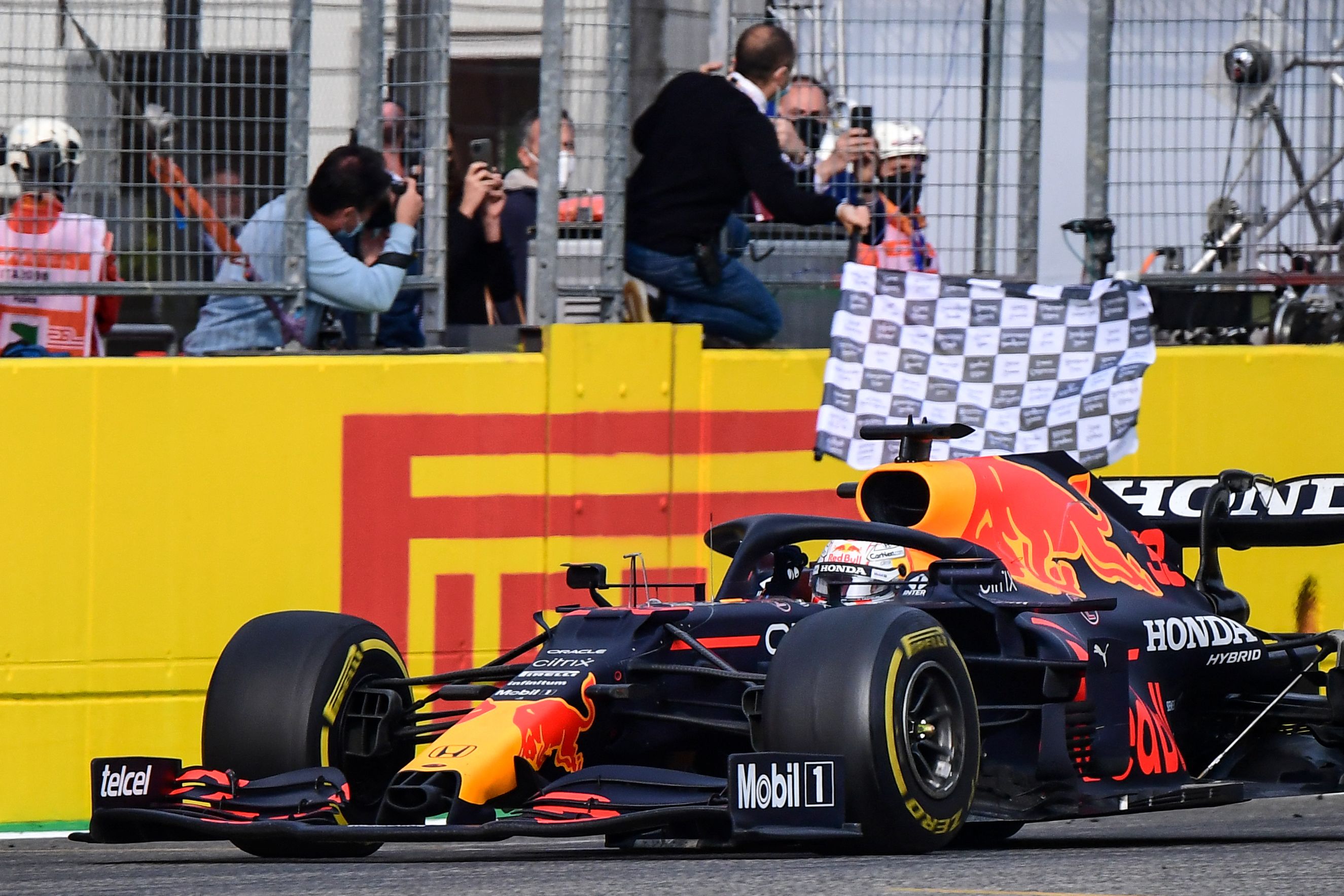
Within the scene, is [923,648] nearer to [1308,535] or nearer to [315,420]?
[1308,535]

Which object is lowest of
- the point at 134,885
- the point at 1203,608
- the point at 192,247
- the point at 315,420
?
the point at 134,885

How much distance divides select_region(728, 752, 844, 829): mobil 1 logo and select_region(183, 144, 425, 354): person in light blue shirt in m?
3.77

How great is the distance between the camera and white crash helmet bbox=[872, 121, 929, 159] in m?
8.34

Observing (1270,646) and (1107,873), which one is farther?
(1270,646)

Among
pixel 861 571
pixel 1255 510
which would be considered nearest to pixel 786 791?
pixel 861 571

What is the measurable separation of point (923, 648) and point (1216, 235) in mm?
3960

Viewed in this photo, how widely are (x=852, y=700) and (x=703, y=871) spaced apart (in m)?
0.58

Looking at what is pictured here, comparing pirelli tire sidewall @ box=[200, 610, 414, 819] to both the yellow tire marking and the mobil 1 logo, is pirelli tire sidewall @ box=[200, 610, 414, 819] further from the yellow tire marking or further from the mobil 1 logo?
the mobil 1 logo

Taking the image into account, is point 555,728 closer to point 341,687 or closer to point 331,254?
point 341,687

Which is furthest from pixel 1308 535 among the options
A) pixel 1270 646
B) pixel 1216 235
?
pixel 1216 235

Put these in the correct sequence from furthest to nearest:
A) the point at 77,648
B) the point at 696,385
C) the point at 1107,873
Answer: the point at 696,385 → the point at 77,648 → the point at 1107,873

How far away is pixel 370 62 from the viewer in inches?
320

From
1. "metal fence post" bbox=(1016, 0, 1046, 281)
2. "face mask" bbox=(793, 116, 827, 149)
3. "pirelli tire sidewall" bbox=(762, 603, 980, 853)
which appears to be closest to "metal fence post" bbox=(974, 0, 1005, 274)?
"metal fence post" bbox=(1016, 0, 1046, 281)

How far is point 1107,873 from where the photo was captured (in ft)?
15.3
